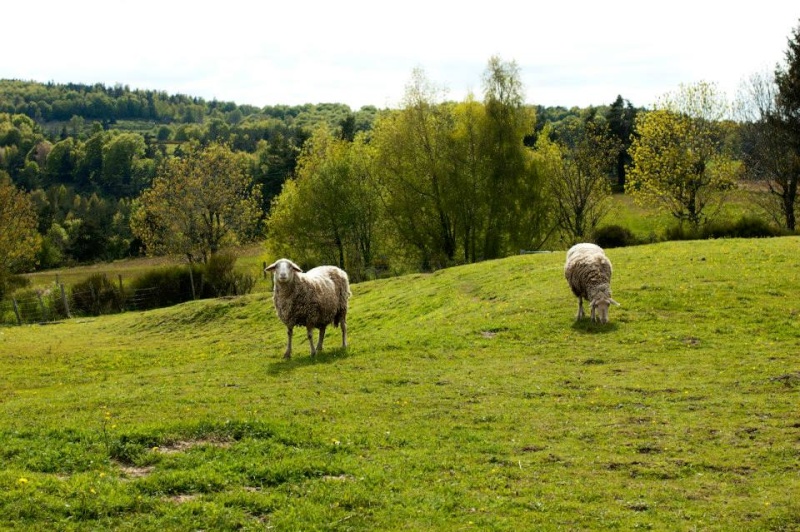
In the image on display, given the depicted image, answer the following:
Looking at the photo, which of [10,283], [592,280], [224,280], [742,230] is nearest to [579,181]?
[742,230]

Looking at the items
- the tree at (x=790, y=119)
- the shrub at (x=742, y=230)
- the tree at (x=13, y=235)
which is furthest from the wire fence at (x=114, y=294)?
the tree at (x=790, y=119)

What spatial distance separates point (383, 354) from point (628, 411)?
8778 millimetres

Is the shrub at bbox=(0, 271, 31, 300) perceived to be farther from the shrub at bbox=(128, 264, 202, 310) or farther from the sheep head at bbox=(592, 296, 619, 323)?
the sheep head at bbox=(592, 296, 619, 323)

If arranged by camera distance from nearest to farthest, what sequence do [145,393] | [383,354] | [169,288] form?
[145,393]
[383,354]
[169,288]

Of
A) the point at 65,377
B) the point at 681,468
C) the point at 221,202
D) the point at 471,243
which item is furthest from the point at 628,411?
the point at 221,202

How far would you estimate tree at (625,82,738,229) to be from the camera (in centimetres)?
5716

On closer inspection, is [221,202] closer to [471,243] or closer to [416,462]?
[471,243]

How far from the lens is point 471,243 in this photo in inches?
2148

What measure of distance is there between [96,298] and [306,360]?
3796 centimetres

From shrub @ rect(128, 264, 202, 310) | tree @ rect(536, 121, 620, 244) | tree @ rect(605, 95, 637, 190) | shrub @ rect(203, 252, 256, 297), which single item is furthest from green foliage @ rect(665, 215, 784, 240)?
tree @ rect(605, 95, 637, 190)

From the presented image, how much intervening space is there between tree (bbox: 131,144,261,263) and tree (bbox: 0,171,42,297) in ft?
32.8

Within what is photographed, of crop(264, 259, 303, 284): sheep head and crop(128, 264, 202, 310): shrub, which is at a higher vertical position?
crop(264, 259, 303, 284): sheep head

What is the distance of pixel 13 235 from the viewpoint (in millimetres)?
61219

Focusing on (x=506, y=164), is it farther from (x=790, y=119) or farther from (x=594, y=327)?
(x=594, y=327)
